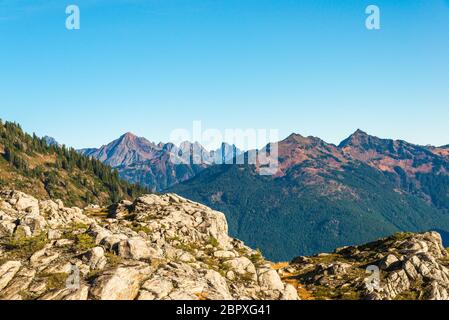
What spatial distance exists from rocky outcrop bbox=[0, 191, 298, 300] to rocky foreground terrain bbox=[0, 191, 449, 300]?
0.35 ft

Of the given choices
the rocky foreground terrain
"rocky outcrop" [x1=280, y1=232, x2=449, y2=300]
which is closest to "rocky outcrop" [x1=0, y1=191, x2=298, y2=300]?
the rocky foreground terrain

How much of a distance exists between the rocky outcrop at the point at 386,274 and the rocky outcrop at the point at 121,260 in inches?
376

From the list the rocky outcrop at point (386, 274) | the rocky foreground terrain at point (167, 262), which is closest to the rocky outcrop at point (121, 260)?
the rocky foreground terrain at point (167, 262)

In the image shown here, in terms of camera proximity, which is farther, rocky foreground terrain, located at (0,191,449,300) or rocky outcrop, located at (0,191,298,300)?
rocky foreground terrain, located at (0,191,449,300)

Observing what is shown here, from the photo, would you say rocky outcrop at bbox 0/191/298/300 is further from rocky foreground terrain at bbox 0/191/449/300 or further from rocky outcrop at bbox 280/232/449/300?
rocky outcrop at bbox 280/232/449/300

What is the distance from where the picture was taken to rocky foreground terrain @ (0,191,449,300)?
44062mm

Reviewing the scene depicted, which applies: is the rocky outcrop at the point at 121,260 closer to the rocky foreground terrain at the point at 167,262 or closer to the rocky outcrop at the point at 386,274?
the rocky foreground terrain at the point at 167,262

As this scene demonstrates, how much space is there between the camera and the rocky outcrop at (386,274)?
198ft

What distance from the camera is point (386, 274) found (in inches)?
2566

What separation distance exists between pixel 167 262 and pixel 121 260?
508cm

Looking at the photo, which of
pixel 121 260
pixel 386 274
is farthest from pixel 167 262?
pixel 386 274

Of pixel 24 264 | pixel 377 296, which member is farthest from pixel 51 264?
pixel 377 296
